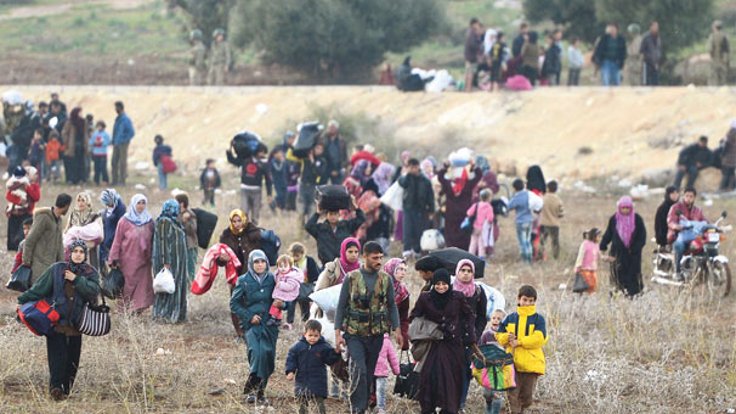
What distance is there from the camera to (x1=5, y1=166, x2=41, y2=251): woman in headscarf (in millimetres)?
17266

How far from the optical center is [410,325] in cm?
Result: 1080

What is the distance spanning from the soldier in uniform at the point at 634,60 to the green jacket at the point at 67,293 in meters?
22.2

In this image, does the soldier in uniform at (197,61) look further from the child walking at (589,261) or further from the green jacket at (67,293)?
the green jacket at (67,293)

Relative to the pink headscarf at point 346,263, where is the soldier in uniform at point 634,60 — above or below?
above

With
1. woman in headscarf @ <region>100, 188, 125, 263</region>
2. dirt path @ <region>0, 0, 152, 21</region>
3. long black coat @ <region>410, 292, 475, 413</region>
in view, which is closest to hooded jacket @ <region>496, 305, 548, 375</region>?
long black coat @ <region>410, 292, 475, 413</region>

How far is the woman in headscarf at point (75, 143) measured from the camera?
27516mm

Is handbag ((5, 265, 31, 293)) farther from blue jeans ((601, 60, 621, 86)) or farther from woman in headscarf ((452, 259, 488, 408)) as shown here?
blue jeans ((601, 60, 621, 86))

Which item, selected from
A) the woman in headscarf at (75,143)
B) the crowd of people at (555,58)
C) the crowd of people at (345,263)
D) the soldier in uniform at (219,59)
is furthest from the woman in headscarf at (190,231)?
the soldier in uniform at (219,59)

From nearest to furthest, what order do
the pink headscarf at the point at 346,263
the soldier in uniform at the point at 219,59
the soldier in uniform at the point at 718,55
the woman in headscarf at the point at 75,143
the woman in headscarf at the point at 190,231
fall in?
1. the pink headscarf at the point at 346,263
2. the woman in headscarf at the point at 190,231
3. the woman in headscarf at the point at 75,143
4. the soldier in uniform at the point at 718,55
5. the soldier in uniform at the point at 219,59

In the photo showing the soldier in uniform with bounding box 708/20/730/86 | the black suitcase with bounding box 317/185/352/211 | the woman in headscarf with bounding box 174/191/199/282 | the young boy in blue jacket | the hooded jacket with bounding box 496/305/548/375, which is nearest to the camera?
the young boy in blue jacket

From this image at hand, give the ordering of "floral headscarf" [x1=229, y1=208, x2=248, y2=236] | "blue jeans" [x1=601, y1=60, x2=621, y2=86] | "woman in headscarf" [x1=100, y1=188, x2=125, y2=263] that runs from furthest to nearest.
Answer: "blue jeans" [x1=601, y1=60, x2=621, y2=86] < "woman in headscarf" [x1=100, y1=188, x2=125, y2=263] < "floral headscarf" [x1=229, y1=208, x2=248, y2=236]

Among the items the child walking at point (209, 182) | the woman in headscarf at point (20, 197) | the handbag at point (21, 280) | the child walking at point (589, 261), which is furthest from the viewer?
the child walking at point (209, 182)

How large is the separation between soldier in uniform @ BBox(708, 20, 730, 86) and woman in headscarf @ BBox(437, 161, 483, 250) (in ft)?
40.5

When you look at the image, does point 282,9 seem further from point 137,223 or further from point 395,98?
point 137,223
